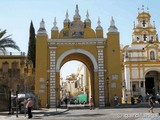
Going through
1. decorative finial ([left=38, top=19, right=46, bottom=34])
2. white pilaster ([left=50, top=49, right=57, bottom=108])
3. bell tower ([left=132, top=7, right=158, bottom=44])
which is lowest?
white pilaster ([left=50, top=49, right=57, bottom=108])

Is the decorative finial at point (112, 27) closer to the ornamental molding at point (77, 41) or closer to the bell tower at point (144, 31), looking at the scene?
the ornamental molding at point (77, 41)

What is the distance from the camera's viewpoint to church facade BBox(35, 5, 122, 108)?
36.0 metres

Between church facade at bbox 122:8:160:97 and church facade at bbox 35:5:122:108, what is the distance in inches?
603

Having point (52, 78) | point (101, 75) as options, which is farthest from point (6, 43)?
point (101, 75)

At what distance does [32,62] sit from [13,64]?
14073mm

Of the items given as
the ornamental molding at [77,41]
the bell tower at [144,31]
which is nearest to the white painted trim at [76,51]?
the ornamental molding at [77,41]

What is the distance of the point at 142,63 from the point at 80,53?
19.3 meters

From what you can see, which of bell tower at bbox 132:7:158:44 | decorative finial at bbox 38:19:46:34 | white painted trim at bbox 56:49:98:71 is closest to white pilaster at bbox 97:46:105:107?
white painted trim at bbox 56:49:98:71

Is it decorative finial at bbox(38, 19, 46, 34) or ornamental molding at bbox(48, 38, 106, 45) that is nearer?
ornamental molding at bbox(48, 38, 106, 45)

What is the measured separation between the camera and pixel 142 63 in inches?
2096

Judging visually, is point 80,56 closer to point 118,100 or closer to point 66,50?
point 66,50

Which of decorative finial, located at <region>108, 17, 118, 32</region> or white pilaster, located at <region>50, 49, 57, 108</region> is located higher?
decorative finial, located at <region>108, 17, 118, 32</region>

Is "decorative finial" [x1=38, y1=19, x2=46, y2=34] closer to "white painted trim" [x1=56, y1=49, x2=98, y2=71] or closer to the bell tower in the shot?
"white painted trim" [x1=56, y1=49, x2=98, y2=71]

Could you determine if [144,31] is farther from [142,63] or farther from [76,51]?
[76,51]
